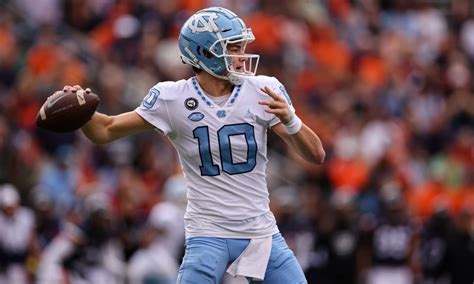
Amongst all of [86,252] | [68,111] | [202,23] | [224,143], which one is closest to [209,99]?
[224,143]

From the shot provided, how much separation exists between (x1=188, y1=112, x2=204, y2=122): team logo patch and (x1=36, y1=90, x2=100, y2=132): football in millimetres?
480

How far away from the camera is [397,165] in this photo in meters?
13.2

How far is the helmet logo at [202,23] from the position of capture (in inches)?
251

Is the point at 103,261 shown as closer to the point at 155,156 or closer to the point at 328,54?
the point at 155,156

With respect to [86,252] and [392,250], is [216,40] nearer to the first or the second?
[86,252]

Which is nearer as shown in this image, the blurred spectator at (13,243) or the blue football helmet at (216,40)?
the blue football helmet at (216,40)

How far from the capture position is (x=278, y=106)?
Result: 20.1 feet

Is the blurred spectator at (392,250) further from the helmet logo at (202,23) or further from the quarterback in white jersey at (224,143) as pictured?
the helmet logo at (202,23)

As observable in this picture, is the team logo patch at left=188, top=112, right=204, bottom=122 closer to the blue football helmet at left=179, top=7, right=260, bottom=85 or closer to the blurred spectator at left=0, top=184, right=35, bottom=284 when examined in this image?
the blue football helmet at left=179, top=7, right=260, bottom=85

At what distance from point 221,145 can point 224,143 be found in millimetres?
18

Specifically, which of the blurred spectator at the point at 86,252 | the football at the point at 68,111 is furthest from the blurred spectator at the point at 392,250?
the football at the point at 68,111

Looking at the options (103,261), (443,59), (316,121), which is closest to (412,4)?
(443,59)

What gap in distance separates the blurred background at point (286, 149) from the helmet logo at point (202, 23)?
4.80 m

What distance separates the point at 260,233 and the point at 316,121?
743cm
